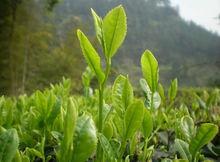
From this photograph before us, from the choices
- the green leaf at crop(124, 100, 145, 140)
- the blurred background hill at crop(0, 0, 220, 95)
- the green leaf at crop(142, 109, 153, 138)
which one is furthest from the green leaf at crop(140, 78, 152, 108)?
the blurred background hill at crop(0, 0, 220, 95)

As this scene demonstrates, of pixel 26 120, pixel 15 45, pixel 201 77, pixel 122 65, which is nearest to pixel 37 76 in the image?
pixel 15 45

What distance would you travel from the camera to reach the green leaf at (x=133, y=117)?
77 cm

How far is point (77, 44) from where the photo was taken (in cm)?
2905

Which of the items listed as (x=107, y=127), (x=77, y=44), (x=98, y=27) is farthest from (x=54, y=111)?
(x=77, y=44)

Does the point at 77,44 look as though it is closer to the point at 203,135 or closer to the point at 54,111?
the point at 54,111

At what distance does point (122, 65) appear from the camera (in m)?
73.3

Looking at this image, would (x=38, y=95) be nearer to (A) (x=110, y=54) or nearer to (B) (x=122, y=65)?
(A) (x=110, y=54)

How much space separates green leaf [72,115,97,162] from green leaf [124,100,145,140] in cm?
12

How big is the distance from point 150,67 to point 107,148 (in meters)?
0.26

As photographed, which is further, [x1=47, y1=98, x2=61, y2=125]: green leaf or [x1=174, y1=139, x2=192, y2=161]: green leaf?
[x1=47, y1=98, x2=61, y2=125]: green leaf

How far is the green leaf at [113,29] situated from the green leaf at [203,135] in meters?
0.24

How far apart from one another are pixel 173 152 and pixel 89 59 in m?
0.37

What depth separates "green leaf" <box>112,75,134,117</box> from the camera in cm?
88

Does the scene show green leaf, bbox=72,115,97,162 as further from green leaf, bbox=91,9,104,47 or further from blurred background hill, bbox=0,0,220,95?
blurred background hill, bbox=0,0,220,95
